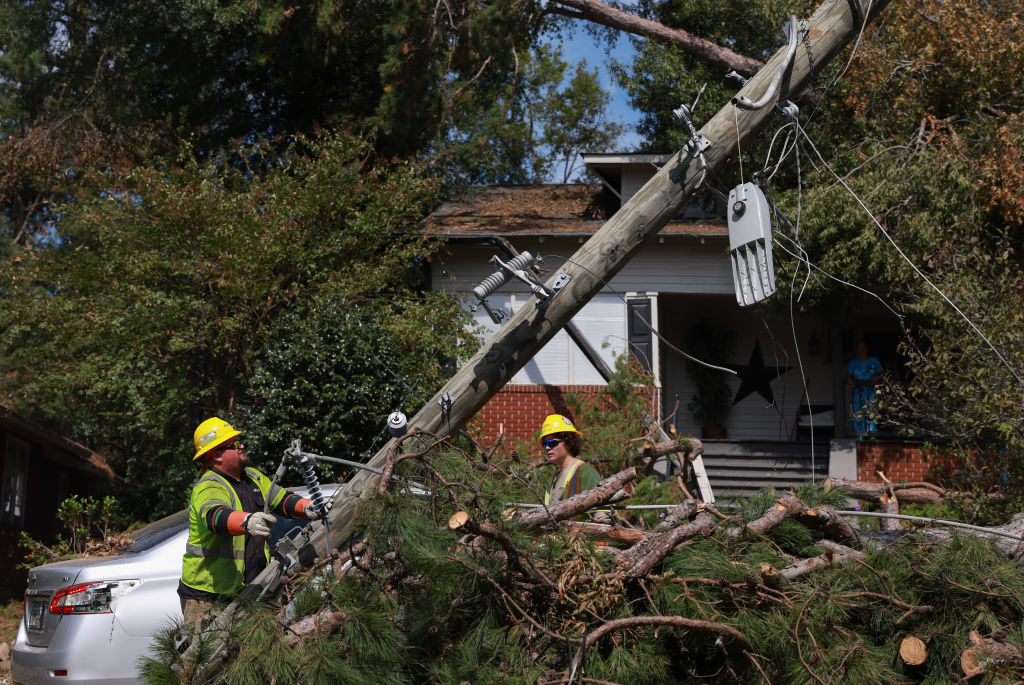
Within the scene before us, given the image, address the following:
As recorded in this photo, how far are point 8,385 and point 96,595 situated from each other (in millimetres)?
11223

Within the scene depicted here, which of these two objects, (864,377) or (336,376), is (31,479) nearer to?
(336,376)

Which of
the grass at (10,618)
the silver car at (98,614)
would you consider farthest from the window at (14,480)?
the silver car at (98,614)

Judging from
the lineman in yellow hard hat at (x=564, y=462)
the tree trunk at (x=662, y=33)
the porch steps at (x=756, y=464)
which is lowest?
the porch steps at (x=756, y=464)

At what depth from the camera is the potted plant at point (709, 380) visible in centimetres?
1825

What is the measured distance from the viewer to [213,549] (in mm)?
5883

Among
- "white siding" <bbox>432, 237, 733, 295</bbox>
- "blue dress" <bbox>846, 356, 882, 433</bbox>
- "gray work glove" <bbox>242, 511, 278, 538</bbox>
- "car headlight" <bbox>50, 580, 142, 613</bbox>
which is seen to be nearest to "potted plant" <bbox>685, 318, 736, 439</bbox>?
"white siding" <bbox>432, 237, 733, 295</bbox>

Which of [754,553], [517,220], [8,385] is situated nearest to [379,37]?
[517,220]

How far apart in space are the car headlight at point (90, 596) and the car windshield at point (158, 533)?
1.30 ft

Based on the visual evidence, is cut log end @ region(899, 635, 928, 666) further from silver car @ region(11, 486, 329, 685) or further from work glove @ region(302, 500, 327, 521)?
silver car @ region(11, 486, 329, 685)

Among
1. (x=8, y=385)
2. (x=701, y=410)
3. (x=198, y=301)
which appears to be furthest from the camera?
(x=701, y=410)

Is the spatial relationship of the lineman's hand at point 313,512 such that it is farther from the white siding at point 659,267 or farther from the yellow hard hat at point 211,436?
the white siding at point 659,267

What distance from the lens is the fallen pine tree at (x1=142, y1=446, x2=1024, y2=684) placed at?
442cm

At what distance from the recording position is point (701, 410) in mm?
18297

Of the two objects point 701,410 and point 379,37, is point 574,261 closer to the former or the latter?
point 701,410
